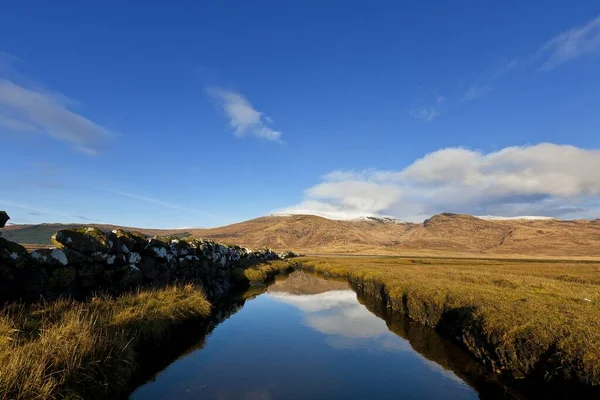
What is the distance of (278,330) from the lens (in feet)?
77.5

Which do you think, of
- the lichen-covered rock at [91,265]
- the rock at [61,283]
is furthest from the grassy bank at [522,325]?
the rock at [61,283]

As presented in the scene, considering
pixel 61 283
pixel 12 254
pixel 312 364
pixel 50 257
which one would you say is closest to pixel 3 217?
pixel 12 254

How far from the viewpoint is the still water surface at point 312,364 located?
13477 millimetres

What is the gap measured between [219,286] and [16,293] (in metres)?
23.0

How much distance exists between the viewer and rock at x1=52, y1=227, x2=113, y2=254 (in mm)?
18453

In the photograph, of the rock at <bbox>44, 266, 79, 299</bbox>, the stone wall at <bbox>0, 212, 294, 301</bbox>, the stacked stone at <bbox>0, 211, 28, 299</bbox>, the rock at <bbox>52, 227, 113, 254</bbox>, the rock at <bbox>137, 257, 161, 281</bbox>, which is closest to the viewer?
the stacked stone at <bbox>0, 211, 28, 299</bbox>

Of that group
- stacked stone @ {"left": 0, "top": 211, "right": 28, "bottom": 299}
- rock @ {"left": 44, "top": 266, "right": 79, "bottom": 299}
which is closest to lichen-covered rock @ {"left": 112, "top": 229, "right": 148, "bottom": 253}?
rock @ {"left": 44, "top": 266, "right": 79, "bottom": 299}

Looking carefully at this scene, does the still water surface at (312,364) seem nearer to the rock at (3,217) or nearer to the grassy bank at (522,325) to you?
the grassy bank at (522,325)

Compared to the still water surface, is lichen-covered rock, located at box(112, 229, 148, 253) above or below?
above

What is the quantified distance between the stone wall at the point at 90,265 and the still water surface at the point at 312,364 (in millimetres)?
6716

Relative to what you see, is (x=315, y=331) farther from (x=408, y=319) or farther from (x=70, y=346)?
(x=70, y=346)

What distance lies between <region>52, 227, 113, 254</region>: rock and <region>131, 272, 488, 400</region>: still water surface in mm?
8161

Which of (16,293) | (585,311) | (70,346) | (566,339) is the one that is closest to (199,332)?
(16,293)

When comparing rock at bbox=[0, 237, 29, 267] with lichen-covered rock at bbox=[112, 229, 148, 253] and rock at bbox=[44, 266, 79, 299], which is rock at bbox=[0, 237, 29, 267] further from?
lichen-covered rock at bbox=[112, 229, 148, 253]
